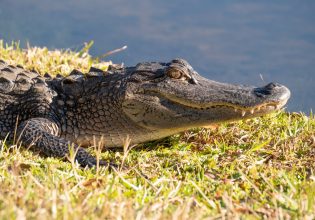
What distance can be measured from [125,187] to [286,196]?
1.17m

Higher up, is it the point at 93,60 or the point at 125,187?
the point at 93,60

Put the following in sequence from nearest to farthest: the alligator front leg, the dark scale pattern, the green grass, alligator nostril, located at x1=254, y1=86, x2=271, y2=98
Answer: the green grass < the alligator front leg < alligator nostril, located at x1=254, y1=86, x2=271, y2=98 < the dark scale pattern

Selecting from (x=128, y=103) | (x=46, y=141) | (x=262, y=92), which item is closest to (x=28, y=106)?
(x=46, y=141)

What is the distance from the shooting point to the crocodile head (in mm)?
6188

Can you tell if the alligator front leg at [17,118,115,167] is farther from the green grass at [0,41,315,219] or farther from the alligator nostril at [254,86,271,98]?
the alligator nostril at [254,86,271,98]

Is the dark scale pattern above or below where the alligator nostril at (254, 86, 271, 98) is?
below

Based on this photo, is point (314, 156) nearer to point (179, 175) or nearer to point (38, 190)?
point (179, 175)

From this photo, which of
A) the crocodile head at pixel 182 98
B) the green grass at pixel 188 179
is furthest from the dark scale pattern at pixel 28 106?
the crocodile head at pixel 182 98

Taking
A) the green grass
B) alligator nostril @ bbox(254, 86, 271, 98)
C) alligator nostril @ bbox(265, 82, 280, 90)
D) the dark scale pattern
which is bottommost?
the green grass

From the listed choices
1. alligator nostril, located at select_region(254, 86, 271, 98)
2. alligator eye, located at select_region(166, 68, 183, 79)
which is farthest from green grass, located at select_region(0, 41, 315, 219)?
alligator eye, located at select_region(166, 68, 183, 79)

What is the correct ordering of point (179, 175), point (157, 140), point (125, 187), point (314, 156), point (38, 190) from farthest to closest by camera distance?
point (157, 140)
point (314, 156)
point (179, 175)
point (125, 187)
point (38, 190)

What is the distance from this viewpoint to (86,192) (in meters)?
3.97

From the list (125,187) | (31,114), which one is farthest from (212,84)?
(125,187)

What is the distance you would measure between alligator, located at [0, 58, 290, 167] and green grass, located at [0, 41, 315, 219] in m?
0.29
